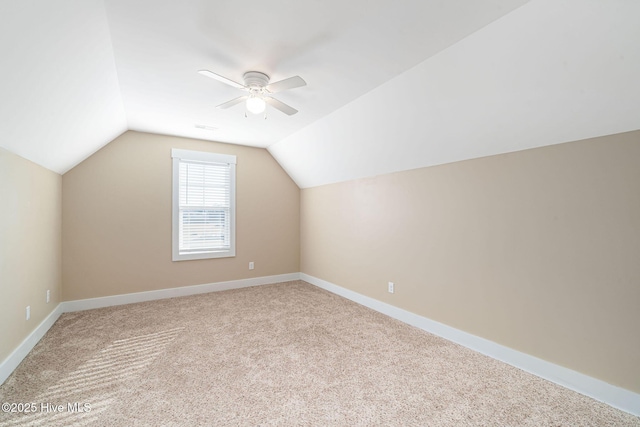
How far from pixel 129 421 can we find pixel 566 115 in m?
3.45

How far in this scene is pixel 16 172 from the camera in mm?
2391

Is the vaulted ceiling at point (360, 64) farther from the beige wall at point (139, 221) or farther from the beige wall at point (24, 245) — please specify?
the beige wall at point (139, 221)

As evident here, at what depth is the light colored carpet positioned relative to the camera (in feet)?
5.79

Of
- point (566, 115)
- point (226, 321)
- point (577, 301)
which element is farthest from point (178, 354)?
point (566, 115)

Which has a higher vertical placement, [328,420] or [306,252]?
[306,252]

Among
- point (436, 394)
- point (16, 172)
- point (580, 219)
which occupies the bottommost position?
point (436, 394)

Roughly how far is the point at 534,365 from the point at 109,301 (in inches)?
192

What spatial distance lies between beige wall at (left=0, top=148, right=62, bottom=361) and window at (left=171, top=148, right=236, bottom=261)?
55.7 inches

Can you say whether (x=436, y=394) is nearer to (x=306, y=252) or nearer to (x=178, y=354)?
(x=178, y=354)

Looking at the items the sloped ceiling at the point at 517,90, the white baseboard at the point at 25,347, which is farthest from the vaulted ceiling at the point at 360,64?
the white baseboard at the point at 25,347

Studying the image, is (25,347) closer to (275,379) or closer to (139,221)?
(139,221)

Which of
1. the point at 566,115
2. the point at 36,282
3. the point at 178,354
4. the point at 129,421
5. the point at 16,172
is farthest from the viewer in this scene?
the point at 36,282

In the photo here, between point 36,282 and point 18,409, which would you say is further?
point 36,282

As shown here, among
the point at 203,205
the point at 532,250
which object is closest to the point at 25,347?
the point at 203,205
